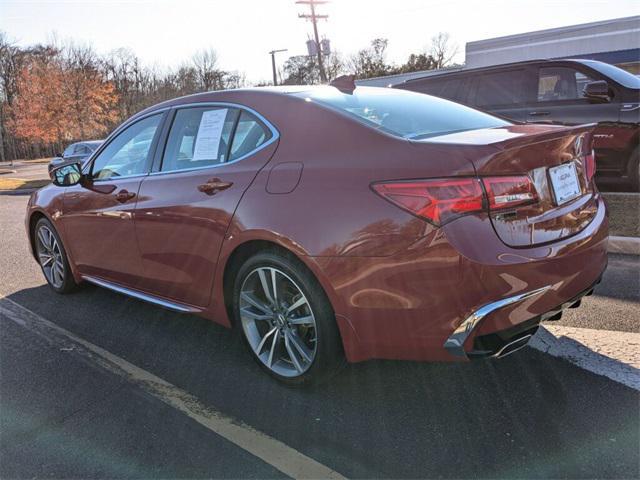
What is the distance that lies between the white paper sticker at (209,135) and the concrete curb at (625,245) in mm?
4208

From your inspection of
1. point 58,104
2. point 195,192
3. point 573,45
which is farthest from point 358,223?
point 58,104

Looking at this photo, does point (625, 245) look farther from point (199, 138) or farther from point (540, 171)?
point (199, 138)

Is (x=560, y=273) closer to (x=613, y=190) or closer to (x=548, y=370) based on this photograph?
(x=548, y=370)

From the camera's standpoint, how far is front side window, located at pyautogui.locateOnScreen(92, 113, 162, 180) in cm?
362

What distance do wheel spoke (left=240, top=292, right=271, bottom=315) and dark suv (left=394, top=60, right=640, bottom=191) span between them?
4.53m

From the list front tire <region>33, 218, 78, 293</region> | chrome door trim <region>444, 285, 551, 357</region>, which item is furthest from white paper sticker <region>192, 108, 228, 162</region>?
front tire <region>33, 218, 78, 293</region>

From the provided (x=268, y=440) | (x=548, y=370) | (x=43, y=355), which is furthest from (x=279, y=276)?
(x=43, y=355)

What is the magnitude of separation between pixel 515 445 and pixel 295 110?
1.98 meters

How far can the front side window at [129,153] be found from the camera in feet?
→ 11.9

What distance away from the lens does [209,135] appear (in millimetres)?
3152

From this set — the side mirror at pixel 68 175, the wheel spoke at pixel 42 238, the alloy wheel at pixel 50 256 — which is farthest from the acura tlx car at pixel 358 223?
the wheel spoke at pixel 42 238

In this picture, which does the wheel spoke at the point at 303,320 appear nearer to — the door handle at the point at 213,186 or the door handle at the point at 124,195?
the door handle at the point at 213,186

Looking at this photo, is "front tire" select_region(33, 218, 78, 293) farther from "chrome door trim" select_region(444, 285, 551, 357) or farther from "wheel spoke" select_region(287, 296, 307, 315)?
"chrome door trim" select_region(444, 285, 551, 357)

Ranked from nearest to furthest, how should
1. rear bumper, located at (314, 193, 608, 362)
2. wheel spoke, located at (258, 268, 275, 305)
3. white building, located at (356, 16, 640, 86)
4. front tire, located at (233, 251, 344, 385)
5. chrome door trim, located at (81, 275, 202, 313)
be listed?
rear bumper, located at (314, 193, 608, 362)
front tire, located at (233, 251, 344, 385)
wheel spoke, located at (258, 268, 275, 305)
chrome door trim, located at (81, 275, 202, 313)
white building, located at (356, 16, 640, 86)
